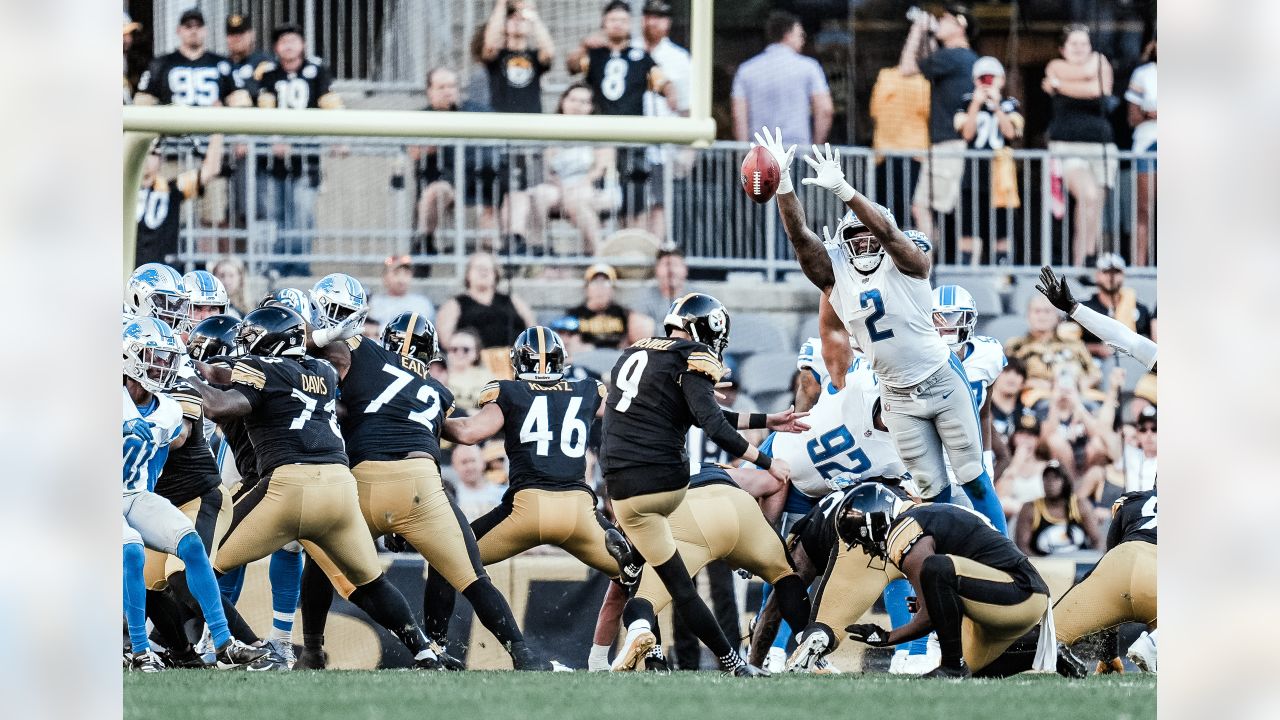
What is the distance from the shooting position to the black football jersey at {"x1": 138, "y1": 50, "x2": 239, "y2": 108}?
10461 mm

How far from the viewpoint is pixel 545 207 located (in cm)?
1017

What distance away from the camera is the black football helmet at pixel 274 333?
752 cm

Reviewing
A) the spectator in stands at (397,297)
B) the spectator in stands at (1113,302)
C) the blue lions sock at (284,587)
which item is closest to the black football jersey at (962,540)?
the blue lions sock at (284,587)

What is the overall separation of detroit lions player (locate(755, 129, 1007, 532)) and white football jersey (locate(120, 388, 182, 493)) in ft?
8.98

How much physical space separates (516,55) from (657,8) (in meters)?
0.96

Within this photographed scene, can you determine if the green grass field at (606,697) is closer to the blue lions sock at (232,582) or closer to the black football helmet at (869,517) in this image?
the black football helmet at (869,517)

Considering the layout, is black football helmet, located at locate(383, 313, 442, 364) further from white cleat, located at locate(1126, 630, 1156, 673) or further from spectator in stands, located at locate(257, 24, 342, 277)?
white cleat, located at locate(1126, 630, 1156, 673)

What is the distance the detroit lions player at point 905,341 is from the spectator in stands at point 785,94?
10.7 ft

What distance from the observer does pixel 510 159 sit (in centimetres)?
1023

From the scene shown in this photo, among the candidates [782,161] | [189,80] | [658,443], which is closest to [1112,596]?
[658,443]

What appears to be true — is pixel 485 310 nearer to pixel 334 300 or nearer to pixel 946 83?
pixel 334 300

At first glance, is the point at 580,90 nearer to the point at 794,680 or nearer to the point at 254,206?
the point at 254,206
